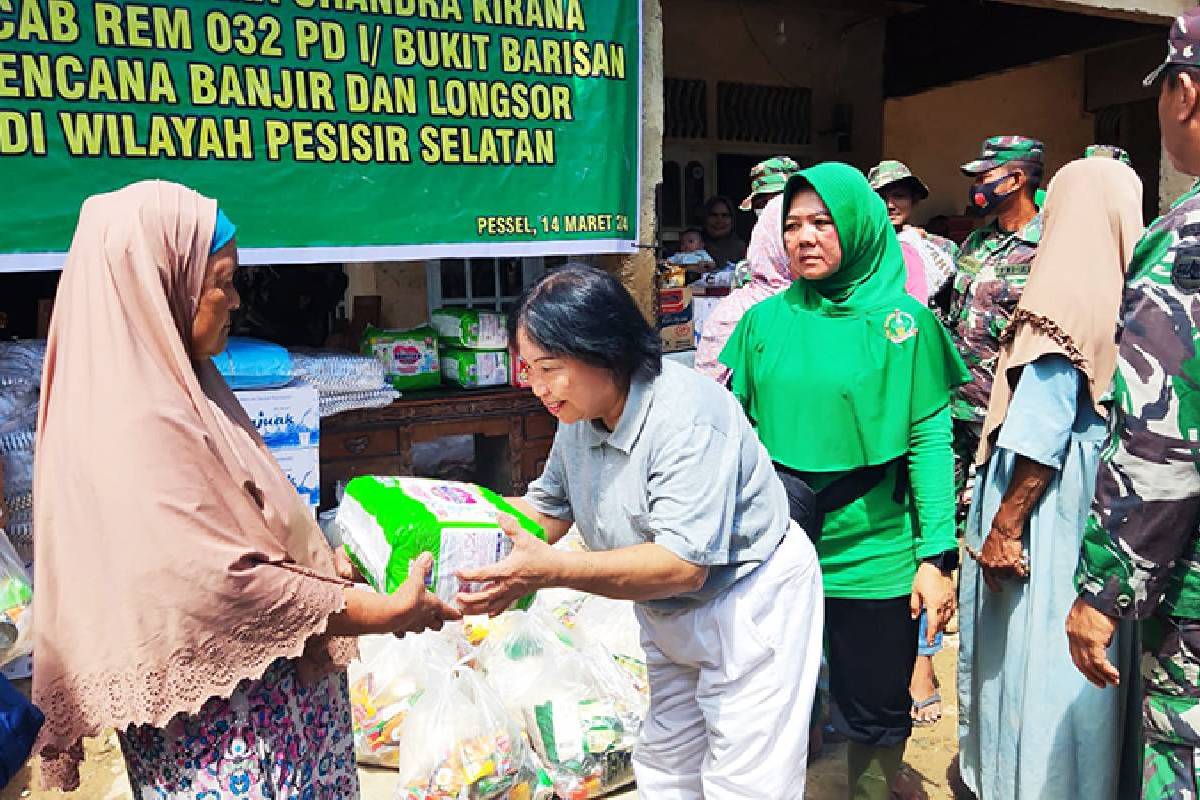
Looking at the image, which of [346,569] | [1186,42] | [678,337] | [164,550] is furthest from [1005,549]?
[678,337]

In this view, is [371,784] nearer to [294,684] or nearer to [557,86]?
[294,684]

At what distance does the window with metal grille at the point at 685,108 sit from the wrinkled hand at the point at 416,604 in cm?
699

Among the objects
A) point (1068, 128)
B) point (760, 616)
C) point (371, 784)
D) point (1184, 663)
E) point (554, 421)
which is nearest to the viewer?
point (1184, 663)

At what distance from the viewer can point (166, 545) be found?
4.74 ft

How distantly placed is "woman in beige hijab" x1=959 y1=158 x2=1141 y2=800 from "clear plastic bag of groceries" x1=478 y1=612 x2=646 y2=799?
3.62 ft

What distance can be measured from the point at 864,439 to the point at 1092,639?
73 cm

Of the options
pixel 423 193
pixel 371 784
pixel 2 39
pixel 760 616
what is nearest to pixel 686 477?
pixel 760 616

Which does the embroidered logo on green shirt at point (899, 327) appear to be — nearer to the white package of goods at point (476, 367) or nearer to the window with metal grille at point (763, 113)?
the white package of goods at point (476, 367)

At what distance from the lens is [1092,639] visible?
1797mm

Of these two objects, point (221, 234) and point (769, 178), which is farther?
point (769, 178)

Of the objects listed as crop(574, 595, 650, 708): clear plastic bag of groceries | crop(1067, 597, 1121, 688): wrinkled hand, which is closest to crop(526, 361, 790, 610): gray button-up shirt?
crop(1067, 597, 1121, 688): wrinkled hand

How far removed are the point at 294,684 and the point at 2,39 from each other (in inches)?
116

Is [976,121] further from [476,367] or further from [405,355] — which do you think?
[405,355]

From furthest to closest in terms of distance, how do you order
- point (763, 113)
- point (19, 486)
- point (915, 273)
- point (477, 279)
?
point (763, 113)
point (477, 279)
point (915, 273)
point (19, 486)
